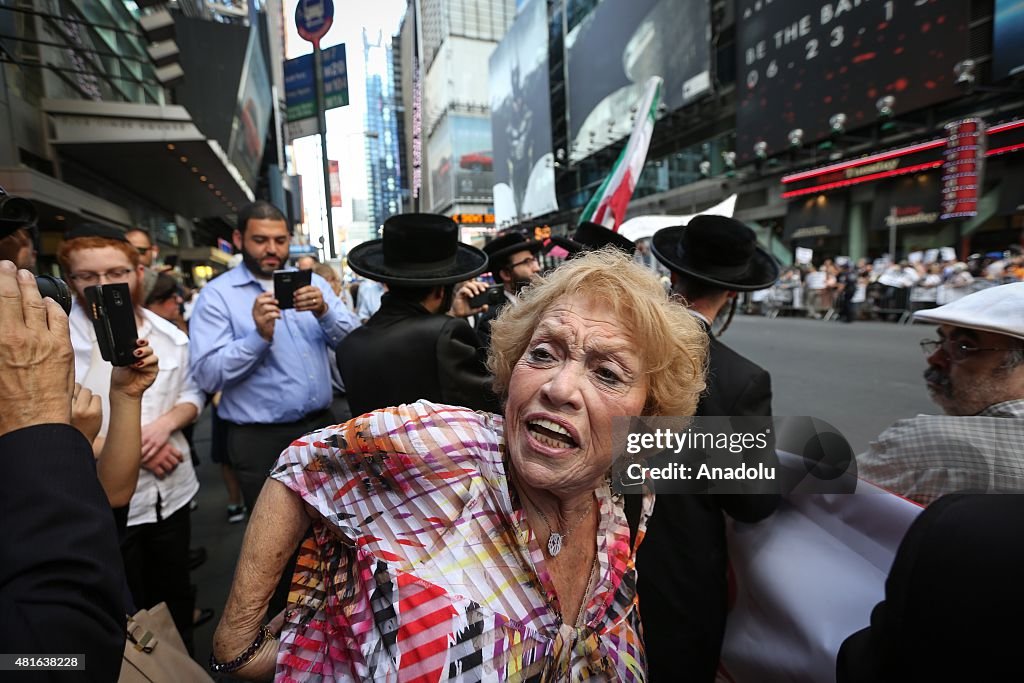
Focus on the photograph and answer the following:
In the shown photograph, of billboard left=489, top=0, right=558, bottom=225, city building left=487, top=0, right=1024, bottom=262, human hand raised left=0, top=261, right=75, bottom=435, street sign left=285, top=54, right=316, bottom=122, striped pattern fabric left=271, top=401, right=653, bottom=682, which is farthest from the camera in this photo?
billboard left=489, top=0, right=558, bottom=225

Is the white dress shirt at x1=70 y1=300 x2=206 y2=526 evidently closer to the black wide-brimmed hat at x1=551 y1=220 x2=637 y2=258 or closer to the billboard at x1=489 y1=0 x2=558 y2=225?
the black wide-brimmed hat at x1=551 y1=220 x2=637 y2=258

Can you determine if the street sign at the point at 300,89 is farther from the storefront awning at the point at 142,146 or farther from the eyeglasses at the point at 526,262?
the eyeglasses at the point at 526,262

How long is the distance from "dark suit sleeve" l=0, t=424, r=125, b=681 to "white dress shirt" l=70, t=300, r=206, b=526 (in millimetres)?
1524

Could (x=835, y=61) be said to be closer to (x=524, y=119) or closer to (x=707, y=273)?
(x=707, y=273)

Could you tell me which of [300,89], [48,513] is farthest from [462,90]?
[48,513]

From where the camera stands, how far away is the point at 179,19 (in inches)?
738

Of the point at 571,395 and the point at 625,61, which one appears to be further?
the point at 625,61

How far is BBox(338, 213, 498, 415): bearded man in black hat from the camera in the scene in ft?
7.82

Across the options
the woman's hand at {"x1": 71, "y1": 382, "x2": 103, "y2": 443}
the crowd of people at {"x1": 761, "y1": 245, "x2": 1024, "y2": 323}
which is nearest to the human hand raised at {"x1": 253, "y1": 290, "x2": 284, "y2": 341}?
the woman's hand at {"x1": 71, "y1": 382, "x2": 103, "y2": 443}

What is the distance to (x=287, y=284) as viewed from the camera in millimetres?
2664

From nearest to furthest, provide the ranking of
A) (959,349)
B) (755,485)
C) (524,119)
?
(959,349), (755,485), (524,119)

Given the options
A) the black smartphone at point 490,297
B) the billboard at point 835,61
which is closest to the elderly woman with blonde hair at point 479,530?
the black smartphone at point 490,297

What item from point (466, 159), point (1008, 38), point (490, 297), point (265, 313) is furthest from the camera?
point (466, 159)

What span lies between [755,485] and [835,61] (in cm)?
2476
